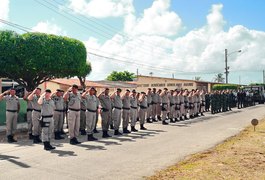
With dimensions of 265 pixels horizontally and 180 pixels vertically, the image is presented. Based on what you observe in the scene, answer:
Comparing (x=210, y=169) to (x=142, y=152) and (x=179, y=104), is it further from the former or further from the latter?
(x=179, y=104)

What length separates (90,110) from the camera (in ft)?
40.6

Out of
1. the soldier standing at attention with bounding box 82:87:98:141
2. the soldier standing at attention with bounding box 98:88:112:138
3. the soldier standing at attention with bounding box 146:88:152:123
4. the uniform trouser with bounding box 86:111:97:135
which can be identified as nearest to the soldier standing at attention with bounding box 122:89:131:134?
the soldier standing at attention with bounding box 98:88:112:138

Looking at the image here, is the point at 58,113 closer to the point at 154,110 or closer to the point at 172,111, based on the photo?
the point at 154,110

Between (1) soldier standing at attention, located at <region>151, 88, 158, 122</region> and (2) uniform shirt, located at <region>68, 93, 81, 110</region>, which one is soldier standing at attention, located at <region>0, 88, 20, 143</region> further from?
(1) soldier standing at attention, located at <region>151, 88, 158, 122</region>

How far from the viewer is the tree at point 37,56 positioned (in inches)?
695

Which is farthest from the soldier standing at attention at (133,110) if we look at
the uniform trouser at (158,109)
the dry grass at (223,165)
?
the dry grass at (223,165)

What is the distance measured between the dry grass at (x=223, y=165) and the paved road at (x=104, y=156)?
0.45 metres

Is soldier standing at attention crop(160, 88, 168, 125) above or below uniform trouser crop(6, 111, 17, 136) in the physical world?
above

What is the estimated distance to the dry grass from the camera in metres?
6.93

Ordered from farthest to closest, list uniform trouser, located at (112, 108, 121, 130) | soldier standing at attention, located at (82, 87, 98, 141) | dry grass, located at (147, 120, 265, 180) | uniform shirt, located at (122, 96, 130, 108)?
uniform shirt, located at (122, 96, 130, 108) → uniform trouser, located at (112, 108, 121, 130) → soldier standing at attention, located at (82, 87, 98, 141) → dry grass, located at (147, 120, 265, 180)

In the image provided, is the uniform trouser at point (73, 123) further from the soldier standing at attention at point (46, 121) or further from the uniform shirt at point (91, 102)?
the soldier standing at attention at point (46, 121)

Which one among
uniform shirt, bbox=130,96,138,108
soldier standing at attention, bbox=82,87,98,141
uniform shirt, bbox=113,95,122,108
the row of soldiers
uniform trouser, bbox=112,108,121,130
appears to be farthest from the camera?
uniform shirt, bbox=130,96,138,108

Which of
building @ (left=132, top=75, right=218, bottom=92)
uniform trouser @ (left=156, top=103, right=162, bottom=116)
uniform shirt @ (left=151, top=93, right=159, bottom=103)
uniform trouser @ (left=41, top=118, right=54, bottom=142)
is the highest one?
building @ (left=132, top=75, right=218, bottom=92)

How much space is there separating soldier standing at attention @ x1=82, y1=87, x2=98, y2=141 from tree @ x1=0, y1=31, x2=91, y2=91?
6620 mm
